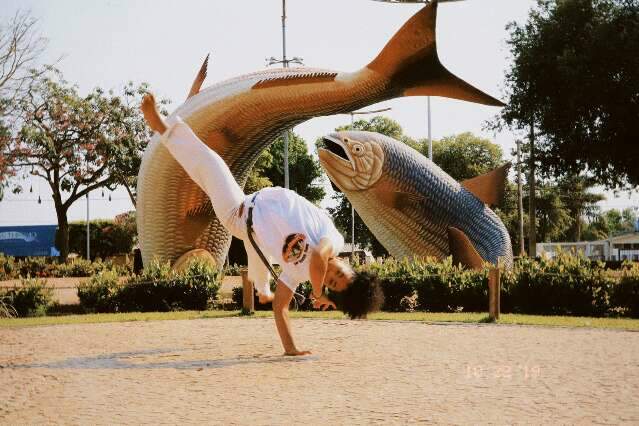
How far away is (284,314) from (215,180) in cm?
146

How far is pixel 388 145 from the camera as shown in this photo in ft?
48.8

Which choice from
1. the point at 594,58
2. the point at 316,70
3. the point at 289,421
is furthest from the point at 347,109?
the point at 594,58

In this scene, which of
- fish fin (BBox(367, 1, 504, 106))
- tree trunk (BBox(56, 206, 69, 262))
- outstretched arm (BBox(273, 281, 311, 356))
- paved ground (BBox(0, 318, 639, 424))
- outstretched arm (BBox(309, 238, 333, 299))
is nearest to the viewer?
→ paved ground (BBox(0, 318, 639, 424))

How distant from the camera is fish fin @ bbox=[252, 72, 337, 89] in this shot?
13664 mm

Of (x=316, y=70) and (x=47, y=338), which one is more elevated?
(x=316, y=70)

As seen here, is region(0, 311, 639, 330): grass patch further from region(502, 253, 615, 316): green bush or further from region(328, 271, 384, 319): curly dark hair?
region(328, 271, 384, 319): curly dark hair

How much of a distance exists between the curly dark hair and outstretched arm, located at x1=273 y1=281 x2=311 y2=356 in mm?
570

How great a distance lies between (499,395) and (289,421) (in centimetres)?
165

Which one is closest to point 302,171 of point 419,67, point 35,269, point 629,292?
point 35,269

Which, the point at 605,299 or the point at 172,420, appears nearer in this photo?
the point at 172,420

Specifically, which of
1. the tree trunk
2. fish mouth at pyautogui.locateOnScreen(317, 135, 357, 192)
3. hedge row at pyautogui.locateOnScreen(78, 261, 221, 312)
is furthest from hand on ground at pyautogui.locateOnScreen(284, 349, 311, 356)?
the tree trunk

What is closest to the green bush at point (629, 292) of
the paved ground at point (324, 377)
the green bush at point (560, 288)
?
the green bush at point (560, 288)

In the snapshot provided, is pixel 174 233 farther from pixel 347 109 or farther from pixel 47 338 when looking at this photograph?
pixel 47 338

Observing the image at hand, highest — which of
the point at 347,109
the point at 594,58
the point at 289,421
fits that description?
the point at 594,58
